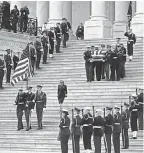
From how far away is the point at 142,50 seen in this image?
39.3 metres

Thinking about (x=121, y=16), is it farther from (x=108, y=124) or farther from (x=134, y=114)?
(x=108, y=124)

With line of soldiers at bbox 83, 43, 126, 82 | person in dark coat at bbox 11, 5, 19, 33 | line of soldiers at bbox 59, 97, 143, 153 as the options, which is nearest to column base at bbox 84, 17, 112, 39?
person in dark coat at bbox 11, 5, 19, 33

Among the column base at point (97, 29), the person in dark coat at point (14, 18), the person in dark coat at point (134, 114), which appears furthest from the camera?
the column base at point (97, 29)

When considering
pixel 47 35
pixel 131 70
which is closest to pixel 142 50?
pixel 131 70

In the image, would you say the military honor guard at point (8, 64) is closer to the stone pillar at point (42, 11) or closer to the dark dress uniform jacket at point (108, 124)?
the dark dress uniform jacket at point (108, 124)

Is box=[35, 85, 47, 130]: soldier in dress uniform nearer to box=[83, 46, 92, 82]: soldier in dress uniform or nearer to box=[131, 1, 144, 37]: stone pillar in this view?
box=[83, 46, 92, 82]: soldier in dress uniform

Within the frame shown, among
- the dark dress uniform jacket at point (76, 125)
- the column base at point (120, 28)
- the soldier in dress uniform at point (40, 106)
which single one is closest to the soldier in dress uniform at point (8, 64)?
the soldier in dress uniform at point (40, 106)

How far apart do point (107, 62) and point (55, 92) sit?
315cm

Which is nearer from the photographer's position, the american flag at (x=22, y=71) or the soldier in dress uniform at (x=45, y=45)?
the american flag at (x=22, y=71)

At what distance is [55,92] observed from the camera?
35.6m

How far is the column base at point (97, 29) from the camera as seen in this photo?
45.2 m

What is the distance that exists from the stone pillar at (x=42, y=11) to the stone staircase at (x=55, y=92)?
10252 mm

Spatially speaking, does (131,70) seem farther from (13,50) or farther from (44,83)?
(13,50)

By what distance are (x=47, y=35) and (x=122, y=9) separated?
36.4 feet
